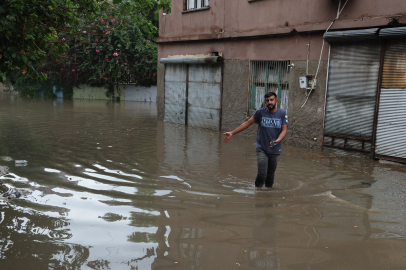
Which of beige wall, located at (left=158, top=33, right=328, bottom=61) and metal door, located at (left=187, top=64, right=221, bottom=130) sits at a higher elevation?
beige wall, located at (left=158, top=33, right=328, bottom=61)

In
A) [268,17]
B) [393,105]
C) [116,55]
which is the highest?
[268,17]

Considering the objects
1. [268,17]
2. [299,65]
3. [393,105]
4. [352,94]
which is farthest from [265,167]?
[268,17]

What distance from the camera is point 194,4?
15.0 meters

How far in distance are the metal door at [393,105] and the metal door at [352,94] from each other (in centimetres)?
24

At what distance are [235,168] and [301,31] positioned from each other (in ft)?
15.1

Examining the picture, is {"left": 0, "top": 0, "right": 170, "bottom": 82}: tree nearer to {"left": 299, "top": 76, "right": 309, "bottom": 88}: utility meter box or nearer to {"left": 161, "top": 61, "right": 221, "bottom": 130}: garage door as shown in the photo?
{"left": 299, "top": 76, "right": 309, "bottom": 88}: utility meter box

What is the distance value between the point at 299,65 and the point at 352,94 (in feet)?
6.05

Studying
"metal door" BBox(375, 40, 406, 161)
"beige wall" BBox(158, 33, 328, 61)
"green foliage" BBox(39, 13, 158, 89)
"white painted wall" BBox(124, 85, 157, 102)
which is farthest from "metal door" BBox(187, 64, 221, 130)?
"white painted wall" BBox(124, 85, 157, 102)

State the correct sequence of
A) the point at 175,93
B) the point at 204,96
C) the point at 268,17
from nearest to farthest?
the point at 268,17 < the point at 204,96 < the point at 175,93

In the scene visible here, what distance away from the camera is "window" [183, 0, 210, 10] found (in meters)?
14.6

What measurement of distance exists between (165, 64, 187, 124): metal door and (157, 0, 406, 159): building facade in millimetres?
48

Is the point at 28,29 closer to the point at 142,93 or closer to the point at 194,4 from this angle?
the point at 194,4

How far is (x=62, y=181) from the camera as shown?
23.0ft

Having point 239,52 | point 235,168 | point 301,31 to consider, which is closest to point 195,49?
point 239,52
